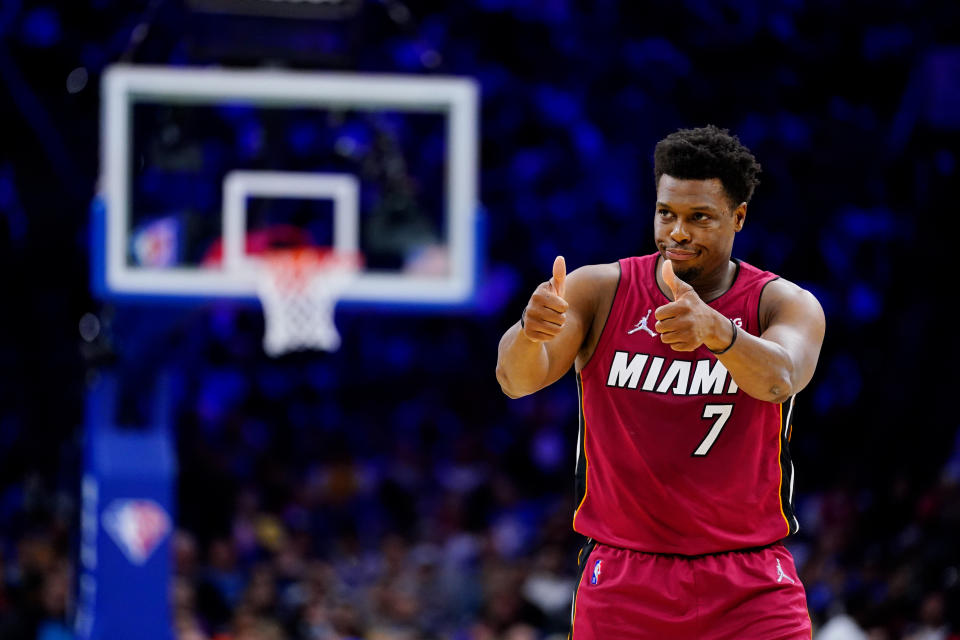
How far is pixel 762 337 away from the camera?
13.1 ft

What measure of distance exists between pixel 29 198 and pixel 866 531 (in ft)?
32.4

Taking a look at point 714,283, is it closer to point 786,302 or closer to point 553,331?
point 786,302

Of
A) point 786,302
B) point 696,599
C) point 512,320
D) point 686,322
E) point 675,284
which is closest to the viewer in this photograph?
point 686,322

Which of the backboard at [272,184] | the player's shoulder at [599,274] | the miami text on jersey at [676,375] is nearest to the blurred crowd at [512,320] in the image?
the backboard at [272,184]

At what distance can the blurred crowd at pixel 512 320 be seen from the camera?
11.9 meters

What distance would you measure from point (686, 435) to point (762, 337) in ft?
1.16

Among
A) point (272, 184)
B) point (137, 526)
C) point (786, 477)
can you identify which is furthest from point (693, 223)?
point (137, 526)

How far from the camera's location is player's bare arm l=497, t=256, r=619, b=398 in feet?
12.3

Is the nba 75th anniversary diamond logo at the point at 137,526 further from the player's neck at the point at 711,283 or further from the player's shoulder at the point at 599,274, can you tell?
the player's neck at the point at 711,283

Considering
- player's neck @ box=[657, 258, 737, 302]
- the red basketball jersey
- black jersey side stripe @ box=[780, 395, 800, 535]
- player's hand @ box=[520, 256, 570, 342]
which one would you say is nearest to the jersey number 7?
the red basketball jersey

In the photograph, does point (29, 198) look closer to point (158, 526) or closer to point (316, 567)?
point (316, 567)

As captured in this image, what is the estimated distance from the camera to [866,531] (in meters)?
13.3

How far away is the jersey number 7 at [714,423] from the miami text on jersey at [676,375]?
0.04 m

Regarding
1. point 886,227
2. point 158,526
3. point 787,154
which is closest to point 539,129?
point 787,154
